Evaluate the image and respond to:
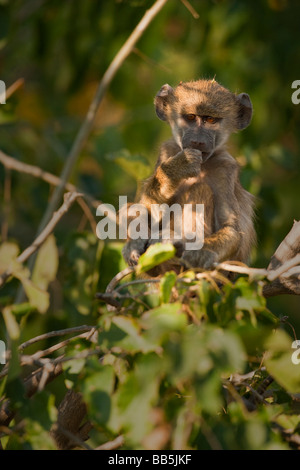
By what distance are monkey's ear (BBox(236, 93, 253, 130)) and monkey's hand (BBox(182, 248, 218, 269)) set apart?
132 centimetres

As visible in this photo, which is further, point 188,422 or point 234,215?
point 234,215

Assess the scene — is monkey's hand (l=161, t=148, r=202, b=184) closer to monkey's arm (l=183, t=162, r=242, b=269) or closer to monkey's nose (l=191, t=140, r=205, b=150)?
monkey's nose (l=191, t=140, r=205, b=150)

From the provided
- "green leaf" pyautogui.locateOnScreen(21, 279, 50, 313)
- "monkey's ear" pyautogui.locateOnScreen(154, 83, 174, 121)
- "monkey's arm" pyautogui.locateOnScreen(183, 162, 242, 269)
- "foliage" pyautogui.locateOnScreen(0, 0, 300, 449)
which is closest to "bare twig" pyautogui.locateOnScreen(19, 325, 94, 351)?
"foliage" pyautogui.locateOnScreen(0, 0, 300, 449)

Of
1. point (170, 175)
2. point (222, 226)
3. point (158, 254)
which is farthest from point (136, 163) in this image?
point (158, 254)

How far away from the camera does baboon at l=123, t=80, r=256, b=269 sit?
4.70m

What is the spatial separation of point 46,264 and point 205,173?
1709 millimetres

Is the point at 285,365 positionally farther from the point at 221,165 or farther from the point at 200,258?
the point at 221,165

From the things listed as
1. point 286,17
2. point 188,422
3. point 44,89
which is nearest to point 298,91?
point 286,17

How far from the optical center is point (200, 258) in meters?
4.55

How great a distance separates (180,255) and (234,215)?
568mm

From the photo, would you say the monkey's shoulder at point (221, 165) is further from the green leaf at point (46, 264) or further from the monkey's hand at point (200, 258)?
the green leaf at point (46, 264)

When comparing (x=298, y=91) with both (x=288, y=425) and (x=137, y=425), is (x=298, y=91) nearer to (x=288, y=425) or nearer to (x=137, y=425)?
(x=288, y=425)

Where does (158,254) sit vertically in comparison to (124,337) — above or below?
above

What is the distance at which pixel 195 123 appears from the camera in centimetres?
519
